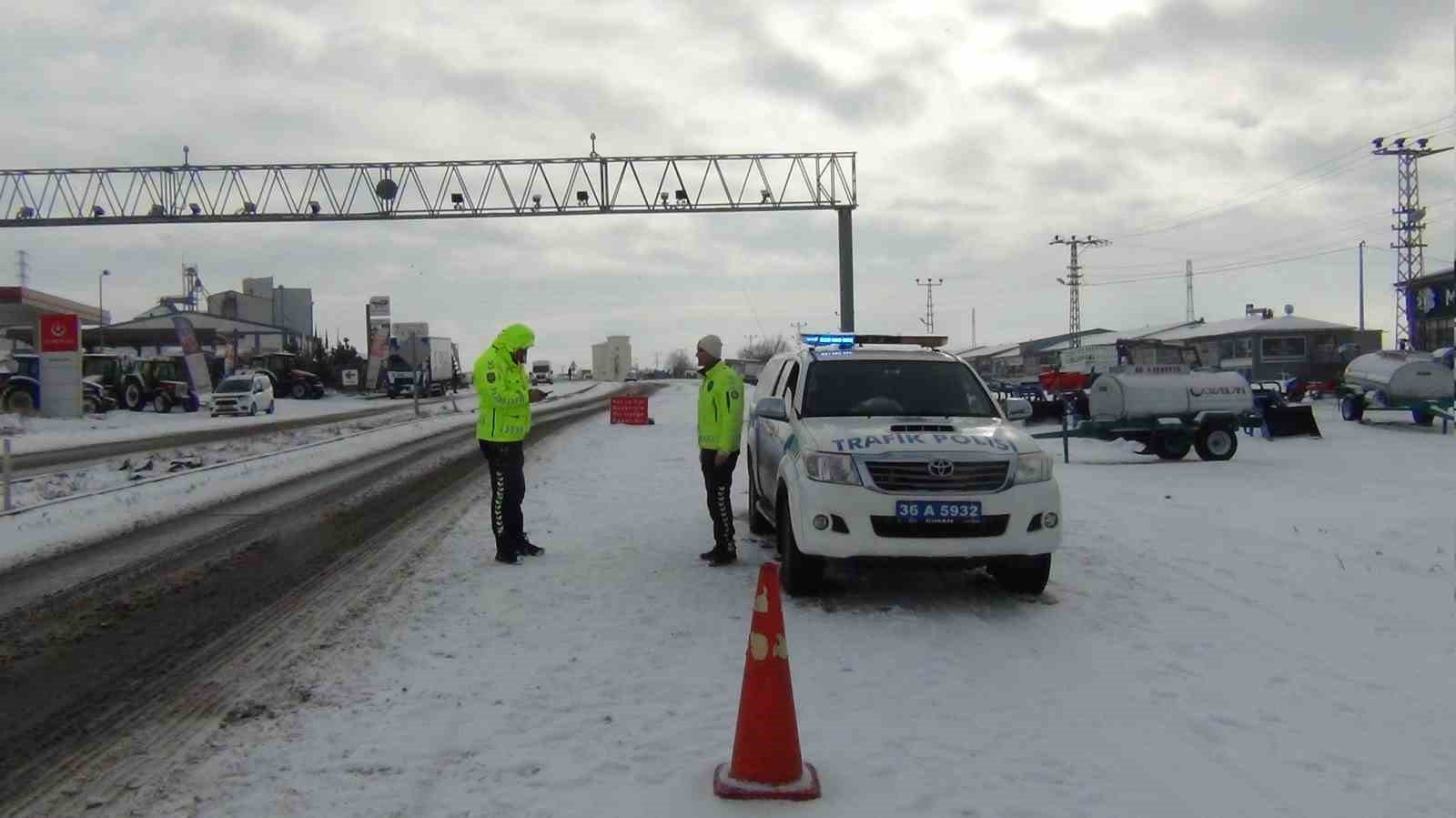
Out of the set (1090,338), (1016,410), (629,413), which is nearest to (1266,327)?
(1090,338)

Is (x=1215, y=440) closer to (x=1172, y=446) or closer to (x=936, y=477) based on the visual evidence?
(x=1172, y=446)

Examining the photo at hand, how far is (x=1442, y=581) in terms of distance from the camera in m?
7.85

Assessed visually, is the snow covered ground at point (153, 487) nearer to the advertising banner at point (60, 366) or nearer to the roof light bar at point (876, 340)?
the roof light bar at point (876, 340)

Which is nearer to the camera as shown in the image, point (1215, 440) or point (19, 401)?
point (1215, 440)

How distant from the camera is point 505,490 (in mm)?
8711

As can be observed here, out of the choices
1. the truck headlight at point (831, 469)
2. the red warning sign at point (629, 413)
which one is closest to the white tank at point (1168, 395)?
the truck headlight at point (831, 469)

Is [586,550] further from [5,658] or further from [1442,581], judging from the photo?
[1442,581]

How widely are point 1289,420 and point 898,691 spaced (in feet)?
69.0

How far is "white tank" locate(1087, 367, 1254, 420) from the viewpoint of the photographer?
743 inches

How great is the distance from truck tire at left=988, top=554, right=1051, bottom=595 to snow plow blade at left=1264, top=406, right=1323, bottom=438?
18.2 meters

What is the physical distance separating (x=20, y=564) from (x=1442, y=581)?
449 inches

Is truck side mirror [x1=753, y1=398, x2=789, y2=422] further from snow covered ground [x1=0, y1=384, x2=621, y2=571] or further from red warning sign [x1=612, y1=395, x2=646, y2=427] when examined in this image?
red warning sign [x1=612, y1=395, x2=646, y2=427]

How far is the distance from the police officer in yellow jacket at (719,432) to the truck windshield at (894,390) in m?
0.68

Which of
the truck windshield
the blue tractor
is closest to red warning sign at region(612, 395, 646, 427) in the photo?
the blue tractor
